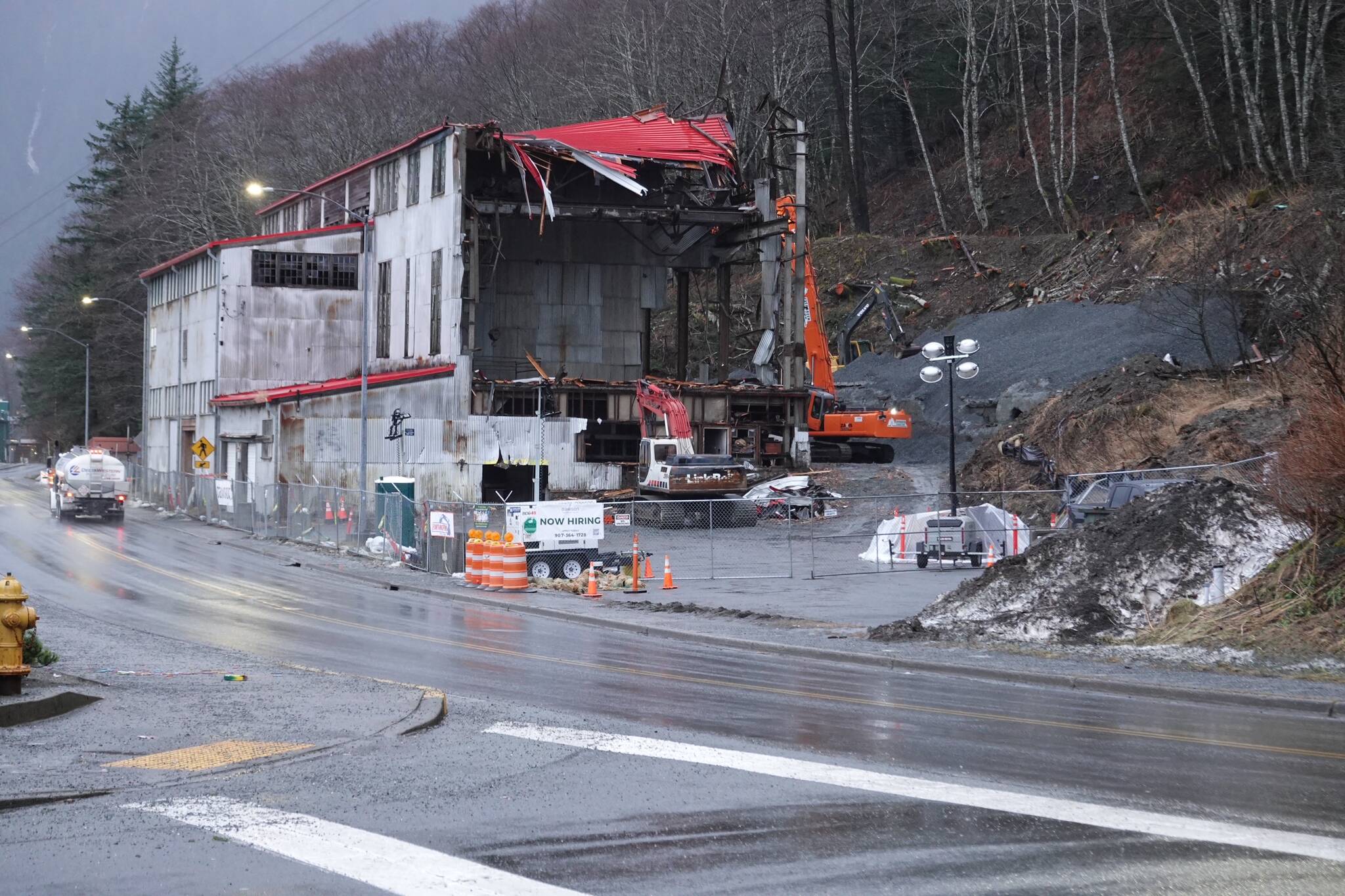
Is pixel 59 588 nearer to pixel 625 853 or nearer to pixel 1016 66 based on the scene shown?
pixel 625 853

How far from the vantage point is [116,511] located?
49875 mm

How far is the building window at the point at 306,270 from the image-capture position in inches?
2275

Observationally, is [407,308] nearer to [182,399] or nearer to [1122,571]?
[182,399]

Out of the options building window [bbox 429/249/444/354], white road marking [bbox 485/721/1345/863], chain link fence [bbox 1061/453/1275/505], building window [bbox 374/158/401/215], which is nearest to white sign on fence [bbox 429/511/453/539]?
chain link fence [bbox 1061/453/1275/505]

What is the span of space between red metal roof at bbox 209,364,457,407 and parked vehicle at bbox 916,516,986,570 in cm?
2327

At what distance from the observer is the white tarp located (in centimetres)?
2770

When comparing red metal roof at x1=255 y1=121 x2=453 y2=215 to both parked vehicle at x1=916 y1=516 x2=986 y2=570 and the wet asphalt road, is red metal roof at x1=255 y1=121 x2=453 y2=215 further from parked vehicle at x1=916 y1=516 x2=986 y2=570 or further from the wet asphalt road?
the wet asphalt road

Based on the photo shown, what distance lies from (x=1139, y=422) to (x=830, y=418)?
15.3 metres

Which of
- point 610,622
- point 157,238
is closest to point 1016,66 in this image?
point 157,238

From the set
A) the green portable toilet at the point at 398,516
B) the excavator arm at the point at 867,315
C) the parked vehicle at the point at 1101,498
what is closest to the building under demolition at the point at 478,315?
the green portable toilet at the point at 398,516

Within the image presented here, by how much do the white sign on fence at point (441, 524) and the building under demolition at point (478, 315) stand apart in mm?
9131

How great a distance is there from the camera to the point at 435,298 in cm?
4997

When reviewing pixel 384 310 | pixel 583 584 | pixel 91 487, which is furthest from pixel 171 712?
pixel 384 310

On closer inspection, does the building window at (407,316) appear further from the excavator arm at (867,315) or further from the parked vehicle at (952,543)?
the parked vehicle at (952,543)
